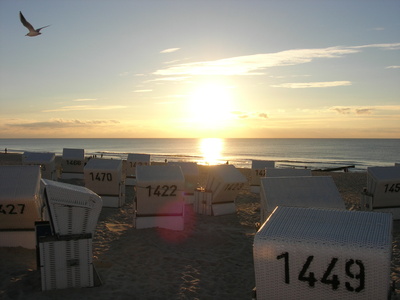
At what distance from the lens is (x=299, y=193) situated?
1234 centimetres

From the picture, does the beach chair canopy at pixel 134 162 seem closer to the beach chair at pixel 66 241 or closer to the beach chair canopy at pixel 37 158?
the beach chair canopy at pixel 37 158

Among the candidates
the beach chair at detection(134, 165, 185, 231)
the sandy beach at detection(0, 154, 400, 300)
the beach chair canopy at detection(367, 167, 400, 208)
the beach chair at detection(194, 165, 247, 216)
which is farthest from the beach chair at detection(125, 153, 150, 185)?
the beach chair canopy at detection(367, 167, 400, 208)

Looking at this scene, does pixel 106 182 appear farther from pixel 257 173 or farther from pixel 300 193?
pixel 257 173

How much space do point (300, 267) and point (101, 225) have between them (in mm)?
11333

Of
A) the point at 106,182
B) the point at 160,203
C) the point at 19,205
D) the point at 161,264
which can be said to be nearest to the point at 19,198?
the point at 19,205

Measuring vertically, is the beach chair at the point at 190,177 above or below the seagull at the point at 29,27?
below

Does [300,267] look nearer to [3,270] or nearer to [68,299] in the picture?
[68,299]

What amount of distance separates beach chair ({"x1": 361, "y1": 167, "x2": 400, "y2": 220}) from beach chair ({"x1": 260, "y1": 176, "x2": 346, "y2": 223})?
5.18 meters

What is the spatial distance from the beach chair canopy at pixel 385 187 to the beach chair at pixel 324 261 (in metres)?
11.6

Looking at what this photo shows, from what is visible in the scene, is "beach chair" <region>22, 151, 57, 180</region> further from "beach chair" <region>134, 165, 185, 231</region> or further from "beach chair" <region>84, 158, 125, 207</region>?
"beach chair" <region>134, 165, 185, 231</region>

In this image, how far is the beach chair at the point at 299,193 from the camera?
39.2ft

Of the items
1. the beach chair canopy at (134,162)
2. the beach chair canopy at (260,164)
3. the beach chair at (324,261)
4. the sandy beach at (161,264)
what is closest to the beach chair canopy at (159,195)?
the sandy beach at (161,264)

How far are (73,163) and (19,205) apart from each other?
67.5ft

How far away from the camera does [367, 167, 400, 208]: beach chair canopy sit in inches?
654
